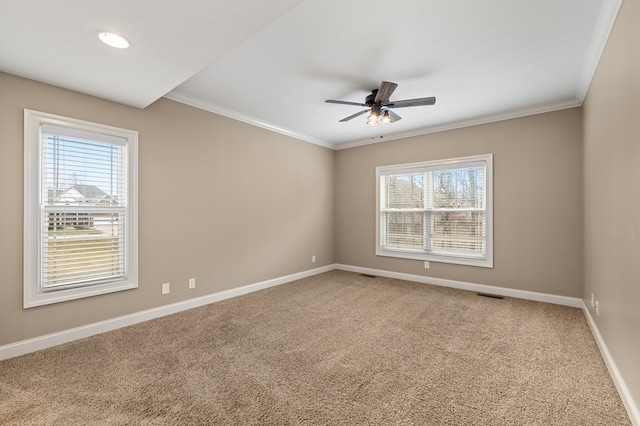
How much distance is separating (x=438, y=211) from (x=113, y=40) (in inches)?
183

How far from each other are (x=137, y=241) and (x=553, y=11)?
13.9ft

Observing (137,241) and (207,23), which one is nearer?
(207,23)

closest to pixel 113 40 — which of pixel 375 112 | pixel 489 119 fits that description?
pixel 375 112

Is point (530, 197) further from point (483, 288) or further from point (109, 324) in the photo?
point (109, 324)

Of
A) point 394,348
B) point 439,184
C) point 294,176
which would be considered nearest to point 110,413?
point 394,348

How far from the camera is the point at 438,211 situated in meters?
4.89

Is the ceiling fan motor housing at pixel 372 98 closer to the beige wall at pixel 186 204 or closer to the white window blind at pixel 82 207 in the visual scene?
the beige wall at pixel 186 204

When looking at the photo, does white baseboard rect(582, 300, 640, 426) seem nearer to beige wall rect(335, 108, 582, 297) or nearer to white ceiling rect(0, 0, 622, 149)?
beige wall rect(335, 108, 582, 297)

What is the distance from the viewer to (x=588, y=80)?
303 centimetres

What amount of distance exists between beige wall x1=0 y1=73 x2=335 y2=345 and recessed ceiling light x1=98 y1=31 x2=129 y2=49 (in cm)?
120

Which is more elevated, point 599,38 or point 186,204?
point 599,38

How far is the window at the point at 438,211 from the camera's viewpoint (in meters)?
4.47

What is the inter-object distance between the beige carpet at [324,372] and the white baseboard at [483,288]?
265 mm

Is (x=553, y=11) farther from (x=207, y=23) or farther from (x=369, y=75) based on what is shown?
(x=207, y=23)
